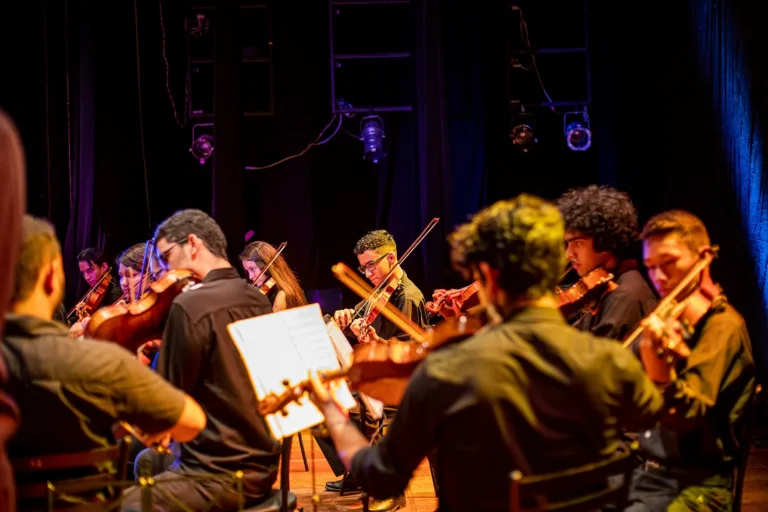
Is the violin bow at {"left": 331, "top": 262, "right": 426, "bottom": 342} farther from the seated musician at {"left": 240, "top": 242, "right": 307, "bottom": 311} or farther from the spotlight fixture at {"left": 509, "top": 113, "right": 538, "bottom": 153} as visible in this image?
the spotlight fixture at {"left": 509, "top": 113, "right": 538, "bottom": 153}

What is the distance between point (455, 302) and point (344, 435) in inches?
132

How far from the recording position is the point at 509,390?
5.61 ft

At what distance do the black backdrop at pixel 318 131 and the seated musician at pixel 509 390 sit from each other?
4.35 meters

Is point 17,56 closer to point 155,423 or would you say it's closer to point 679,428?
point 155,423

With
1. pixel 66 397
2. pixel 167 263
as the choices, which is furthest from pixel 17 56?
pixel 66 397

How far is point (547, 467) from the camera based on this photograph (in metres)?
1.76

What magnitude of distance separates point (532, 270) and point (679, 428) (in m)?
0.83

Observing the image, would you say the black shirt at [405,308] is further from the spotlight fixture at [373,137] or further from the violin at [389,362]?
the violin at [389,362]

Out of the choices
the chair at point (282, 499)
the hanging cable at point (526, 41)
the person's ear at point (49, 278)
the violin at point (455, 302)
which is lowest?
the chair at point (282, 499)

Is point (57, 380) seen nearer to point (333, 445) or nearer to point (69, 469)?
point (69, 469)

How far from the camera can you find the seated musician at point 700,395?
92.7 inches

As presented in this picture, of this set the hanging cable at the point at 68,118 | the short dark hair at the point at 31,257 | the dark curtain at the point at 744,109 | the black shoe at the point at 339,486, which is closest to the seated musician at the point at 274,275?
the black shoe at the point at 339,486

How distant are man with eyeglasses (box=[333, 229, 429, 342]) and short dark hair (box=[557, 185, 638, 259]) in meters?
1.59

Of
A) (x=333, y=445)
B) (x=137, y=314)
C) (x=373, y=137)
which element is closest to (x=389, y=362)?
(x=137, y=314)
